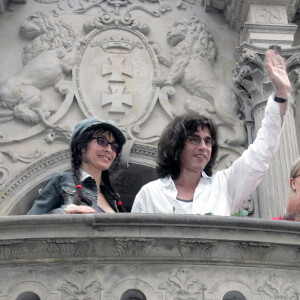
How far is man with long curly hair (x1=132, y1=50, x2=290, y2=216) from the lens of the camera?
5.39 meters

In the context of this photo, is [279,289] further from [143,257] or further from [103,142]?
[103,142]

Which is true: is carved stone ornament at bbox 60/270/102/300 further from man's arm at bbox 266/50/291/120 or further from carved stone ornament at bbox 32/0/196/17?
carved stone ornament at bbox 32/0/196/17

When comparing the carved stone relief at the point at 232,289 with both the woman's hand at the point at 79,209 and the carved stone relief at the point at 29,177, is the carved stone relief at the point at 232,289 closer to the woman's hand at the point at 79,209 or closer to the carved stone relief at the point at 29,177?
the woman's hand at the point at 79,209

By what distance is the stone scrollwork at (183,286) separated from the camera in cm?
501

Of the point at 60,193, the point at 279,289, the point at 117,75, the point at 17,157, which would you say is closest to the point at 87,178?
the point at 60,193

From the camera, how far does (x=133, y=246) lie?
5.09 metres

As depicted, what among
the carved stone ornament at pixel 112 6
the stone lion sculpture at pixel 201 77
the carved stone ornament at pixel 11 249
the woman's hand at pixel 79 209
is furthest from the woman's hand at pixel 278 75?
the carved stone ornament at pixel 112 6

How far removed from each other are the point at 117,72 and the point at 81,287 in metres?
6.69

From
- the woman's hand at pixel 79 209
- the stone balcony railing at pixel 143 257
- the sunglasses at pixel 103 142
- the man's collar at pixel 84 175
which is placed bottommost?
the stone balcony railing at pixel 143 257

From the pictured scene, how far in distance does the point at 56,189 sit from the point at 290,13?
751 centimetres

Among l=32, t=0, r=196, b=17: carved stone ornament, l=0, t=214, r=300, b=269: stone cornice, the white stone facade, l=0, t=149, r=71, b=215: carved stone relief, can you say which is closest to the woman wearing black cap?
l=0, t=214, r=300, b=269: stone cornice

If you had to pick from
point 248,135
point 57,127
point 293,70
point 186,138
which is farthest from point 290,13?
point 186,138

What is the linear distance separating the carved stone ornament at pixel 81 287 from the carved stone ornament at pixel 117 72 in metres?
6.08

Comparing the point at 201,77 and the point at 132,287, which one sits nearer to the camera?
the point at 132,287
